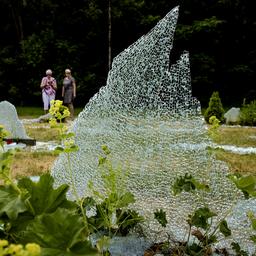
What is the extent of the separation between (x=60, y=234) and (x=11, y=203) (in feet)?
0.95

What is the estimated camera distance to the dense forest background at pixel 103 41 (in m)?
25.1

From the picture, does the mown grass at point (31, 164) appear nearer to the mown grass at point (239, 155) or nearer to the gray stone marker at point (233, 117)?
the mown grass at point (239, 155)

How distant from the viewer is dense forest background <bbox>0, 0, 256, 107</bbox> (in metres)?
25.1

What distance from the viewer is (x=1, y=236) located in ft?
4.33

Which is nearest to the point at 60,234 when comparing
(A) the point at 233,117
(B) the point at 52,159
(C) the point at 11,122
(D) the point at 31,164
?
(D) the point at 31,164

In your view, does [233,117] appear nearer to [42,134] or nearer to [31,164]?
[42,134]

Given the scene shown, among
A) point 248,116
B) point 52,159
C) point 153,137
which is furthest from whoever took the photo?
point 248,116

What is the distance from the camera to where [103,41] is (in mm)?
26047

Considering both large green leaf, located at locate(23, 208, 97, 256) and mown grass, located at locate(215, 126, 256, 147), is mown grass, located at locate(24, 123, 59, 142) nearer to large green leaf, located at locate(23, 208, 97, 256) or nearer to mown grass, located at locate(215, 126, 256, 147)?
mown grass, located at locate(215, 126, 256, 147)

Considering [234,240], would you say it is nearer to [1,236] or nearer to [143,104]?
[143,104]

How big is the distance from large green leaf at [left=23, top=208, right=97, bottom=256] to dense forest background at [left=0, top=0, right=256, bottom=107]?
23.3 m

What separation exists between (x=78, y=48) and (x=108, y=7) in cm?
253

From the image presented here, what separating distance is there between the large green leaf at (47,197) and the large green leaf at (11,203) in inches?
1.8

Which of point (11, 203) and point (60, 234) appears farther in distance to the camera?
point (11, 203)
